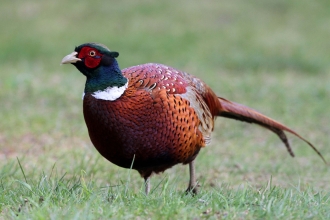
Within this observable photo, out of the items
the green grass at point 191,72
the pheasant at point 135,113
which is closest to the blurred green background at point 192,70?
the green grass at point 191,72

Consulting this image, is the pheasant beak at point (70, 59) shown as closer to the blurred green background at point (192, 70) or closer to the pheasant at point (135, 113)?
the pheasant at point (135, 113)

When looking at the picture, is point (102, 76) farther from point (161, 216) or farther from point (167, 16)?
point (167, 16)

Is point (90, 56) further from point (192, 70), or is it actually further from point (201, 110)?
point (192, 70)

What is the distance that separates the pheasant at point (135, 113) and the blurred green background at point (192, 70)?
1.24 ft

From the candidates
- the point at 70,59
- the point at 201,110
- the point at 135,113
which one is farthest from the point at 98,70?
the point at 201,110

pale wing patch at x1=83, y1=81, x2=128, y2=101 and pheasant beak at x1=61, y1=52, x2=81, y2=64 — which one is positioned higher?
pheasant beak at x1=61, y1=52, x2=81, y2=64

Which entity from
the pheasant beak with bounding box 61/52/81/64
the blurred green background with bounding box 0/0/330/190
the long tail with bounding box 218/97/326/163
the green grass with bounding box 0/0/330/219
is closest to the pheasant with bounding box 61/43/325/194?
the pheasant beak with bounding box 61/52/81/64

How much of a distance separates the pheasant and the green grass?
0.77ft

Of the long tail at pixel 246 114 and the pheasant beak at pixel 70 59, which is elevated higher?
the pheasant beak at pixel 70 59

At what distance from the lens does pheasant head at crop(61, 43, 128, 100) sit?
434 centimetres

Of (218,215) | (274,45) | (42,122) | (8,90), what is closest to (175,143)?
(218,215)

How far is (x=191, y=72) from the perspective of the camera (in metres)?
11.7

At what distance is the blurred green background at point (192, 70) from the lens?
6.42 metres

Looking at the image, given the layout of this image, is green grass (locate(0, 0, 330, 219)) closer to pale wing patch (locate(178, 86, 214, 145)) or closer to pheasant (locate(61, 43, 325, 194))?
pheasant (locate(61, 43, 325, 194))
